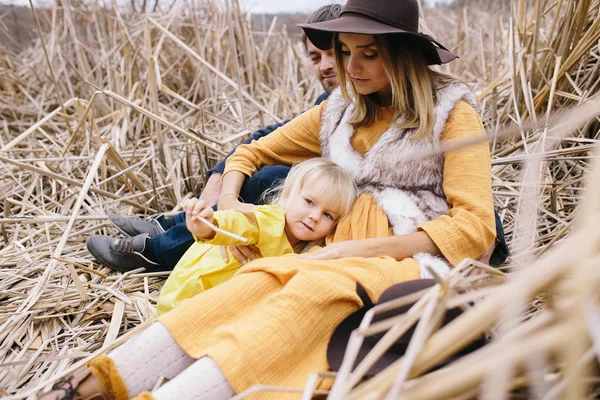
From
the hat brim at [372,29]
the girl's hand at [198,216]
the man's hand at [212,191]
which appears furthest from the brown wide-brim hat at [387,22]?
the man's hand at [212,191]

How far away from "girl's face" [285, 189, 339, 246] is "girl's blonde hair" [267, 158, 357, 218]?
15 millimetres

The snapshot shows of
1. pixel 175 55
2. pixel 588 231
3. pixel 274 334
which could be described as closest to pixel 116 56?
pixel 175 55

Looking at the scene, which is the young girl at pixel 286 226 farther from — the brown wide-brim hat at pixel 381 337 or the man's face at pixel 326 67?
the man's face at pixel 326 67

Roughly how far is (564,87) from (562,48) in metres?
0.17

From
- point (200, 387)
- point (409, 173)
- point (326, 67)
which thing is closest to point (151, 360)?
point (200, 387)

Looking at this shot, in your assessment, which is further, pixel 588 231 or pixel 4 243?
pixel 4 243

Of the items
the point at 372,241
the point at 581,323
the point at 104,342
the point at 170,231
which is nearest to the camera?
the point at 581,323

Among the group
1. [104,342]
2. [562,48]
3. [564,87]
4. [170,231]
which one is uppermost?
[562,48]

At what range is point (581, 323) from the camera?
520 millimetres

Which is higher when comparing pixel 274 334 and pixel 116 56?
pixel 116 56

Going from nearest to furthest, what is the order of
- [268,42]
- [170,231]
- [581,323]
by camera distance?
1. [581,323]
2. [170,231]
3. [268,42]

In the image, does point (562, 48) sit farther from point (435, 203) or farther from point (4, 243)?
point (4, 243)

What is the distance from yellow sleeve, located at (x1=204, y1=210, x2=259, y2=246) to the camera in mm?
1344

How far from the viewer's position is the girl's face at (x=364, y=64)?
57.9 inches
